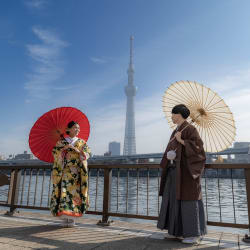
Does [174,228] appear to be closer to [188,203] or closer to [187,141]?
[188,203]

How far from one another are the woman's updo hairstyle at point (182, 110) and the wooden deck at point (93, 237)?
5.26 feet

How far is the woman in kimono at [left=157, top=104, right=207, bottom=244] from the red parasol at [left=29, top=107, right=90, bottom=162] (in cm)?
172

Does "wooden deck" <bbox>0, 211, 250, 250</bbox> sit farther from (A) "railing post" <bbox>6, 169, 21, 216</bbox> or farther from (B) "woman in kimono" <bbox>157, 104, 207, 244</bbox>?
(A) "railing post" <bbox>6, 169, 21, 216</bbox>

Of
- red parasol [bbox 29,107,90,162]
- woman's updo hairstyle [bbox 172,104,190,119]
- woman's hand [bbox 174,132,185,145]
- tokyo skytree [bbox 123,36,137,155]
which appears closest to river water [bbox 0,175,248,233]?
red parasol [bbox 29,107,90,162]

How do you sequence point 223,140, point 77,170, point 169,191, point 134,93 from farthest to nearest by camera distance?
point 134,93
point 77,170
point 223,140
point 169,191

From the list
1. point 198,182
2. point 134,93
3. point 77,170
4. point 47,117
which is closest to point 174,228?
point 198,182

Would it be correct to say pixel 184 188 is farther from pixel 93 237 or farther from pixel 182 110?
pixel 93 237

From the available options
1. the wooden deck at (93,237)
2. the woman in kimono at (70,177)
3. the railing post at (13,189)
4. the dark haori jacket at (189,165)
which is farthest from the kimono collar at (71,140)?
the railing post at (13,189)

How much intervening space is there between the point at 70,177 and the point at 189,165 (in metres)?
1.82

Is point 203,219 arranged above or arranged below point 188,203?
below

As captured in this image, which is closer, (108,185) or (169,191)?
(169,191)

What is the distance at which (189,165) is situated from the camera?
2.89 metres

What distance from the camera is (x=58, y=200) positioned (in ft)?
11.6

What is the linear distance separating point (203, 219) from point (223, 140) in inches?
42.8
